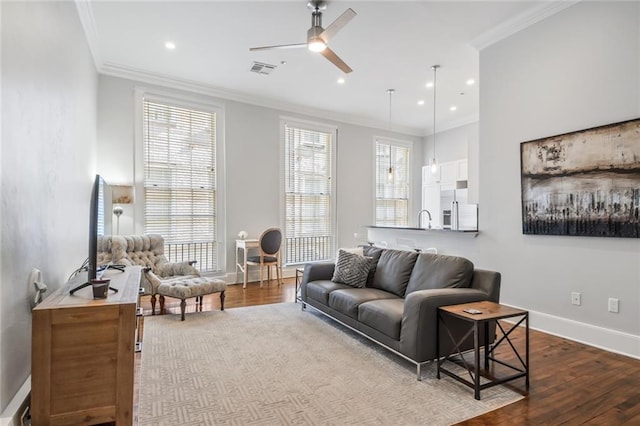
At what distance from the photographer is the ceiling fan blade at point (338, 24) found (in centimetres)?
287

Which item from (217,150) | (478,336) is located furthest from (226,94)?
(478,336)

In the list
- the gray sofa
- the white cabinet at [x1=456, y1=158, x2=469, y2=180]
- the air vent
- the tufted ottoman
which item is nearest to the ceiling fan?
the air vent

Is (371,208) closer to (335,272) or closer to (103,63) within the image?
(335,272)

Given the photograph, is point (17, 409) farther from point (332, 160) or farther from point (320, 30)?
point (332, 160)

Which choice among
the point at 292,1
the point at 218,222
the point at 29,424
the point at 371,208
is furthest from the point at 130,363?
the point at 371,208

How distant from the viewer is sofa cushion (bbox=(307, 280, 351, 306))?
3729 millimetres

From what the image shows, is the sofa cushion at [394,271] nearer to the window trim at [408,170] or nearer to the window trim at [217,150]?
the window trim at [217,150]

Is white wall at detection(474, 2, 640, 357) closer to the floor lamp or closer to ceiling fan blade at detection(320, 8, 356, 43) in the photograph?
ceiling fan blade at detection(320, 8, 356, 43)

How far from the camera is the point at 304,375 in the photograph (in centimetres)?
260

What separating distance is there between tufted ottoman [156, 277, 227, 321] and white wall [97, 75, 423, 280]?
5.18ft

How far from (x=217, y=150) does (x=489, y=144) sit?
13.9ft

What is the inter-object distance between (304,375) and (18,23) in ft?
9.03

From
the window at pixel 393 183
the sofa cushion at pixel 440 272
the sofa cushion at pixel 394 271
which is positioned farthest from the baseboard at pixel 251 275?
the sofa cushion at pixel 440 272

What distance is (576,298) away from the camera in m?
3.35
